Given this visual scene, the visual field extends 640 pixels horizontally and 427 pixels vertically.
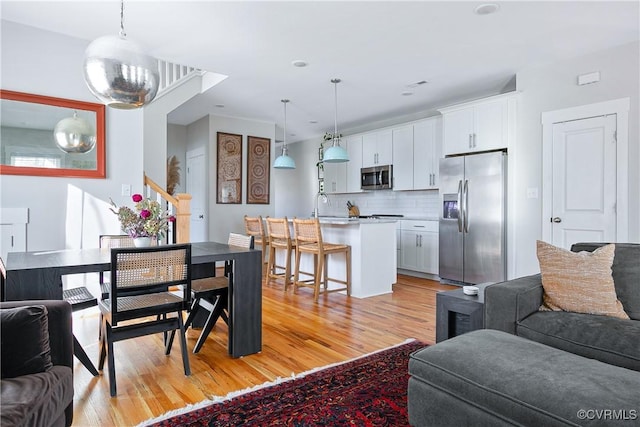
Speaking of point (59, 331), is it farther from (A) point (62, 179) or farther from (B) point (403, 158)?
(B) point (403, 158)

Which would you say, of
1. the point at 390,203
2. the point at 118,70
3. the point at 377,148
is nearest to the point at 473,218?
the point at 390,203

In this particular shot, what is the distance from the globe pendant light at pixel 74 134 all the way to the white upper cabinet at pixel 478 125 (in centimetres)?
438

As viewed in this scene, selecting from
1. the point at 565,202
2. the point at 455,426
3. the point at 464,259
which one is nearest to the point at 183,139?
the point at 464,259

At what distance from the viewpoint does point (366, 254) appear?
436 centimetres

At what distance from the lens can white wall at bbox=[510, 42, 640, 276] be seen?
11.9 ft

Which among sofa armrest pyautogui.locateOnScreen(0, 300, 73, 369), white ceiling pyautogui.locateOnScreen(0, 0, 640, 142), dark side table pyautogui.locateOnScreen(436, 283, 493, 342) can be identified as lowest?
dark side table pyautogui.locateOnScreen(436, 283, 493, 342)

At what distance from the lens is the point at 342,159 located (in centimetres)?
491

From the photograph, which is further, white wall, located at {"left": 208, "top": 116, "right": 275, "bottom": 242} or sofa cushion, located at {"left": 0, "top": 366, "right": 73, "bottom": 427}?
white wall, located at {"left": 208, "top": 116, "right": 275, "bottom": 242}

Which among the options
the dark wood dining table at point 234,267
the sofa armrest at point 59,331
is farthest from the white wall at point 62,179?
the sofa armrest at point 59,331

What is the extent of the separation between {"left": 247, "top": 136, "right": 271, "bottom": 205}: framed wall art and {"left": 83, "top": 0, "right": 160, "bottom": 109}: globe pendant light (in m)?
4.84

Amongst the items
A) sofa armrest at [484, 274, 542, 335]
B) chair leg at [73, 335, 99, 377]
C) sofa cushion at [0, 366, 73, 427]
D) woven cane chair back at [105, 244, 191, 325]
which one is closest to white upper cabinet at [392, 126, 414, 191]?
sofa armrest at [484, 274, 542, 335]

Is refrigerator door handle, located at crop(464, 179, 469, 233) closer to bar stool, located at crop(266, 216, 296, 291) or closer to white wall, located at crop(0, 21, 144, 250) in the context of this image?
bar stool, located at crop(266, 216, 296, 291)

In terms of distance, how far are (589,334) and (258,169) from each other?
19.3ft

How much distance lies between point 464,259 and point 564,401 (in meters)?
4.01
